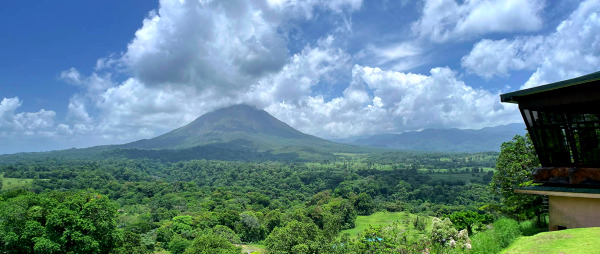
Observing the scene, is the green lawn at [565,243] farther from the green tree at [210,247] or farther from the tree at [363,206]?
the tree at [363,206]

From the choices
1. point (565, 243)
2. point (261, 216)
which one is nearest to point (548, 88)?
point (565, 243)

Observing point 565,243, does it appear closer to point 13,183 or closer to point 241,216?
point 241,216

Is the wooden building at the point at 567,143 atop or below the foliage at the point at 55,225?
atop

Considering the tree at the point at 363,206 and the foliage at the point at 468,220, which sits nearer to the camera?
the foliage at the point at 468,220

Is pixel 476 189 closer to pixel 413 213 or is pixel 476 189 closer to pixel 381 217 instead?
pixel 413 213

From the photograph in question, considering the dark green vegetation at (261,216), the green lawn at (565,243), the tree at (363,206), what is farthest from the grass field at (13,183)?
the green lawn at (565,243)

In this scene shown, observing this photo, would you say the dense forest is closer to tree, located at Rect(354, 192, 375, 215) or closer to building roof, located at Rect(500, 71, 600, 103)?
tree, located at Rect(354, 192, 375, 215)

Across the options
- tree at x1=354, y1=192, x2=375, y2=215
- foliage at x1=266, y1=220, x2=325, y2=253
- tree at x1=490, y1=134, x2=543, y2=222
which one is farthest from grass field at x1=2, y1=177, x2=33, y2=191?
tree at x1=490, y1=134, x2=543, y2=222
